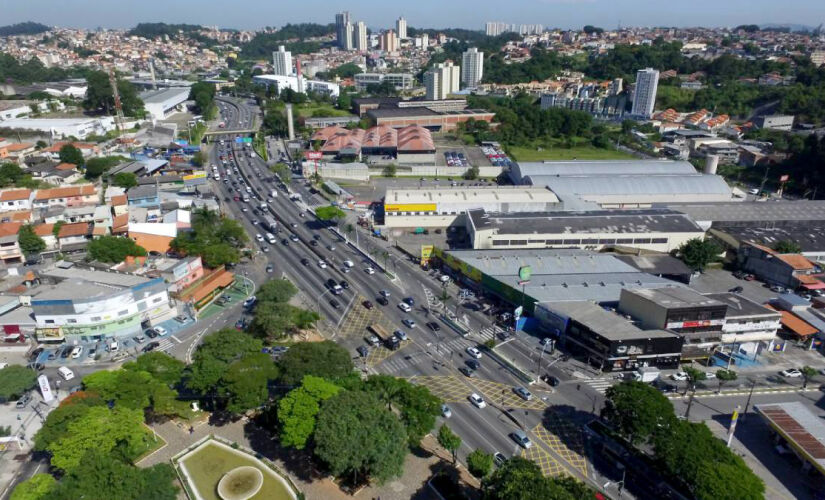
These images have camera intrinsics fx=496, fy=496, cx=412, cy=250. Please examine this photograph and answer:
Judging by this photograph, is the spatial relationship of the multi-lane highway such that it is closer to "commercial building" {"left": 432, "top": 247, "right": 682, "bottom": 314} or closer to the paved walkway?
the paved walkway

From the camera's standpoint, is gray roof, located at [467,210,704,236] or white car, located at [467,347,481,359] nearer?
white car, located at [467,347,481,359]

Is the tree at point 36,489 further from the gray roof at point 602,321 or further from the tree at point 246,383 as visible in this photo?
the gray roof at point 602,321

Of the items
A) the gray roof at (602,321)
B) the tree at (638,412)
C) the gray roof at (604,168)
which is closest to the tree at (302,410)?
the tree at (638,412)

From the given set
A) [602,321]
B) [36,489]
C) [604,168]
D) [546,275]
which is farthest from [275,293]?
[604,168]

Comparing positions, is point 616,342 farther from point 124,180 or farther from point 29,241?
point 124,180

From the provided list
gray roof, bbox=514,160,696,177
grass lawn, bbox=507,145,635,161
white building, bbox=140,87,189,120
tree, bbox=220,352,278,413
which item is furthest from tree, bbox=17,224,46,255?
grass lawn, bbox=507,145,635,161
